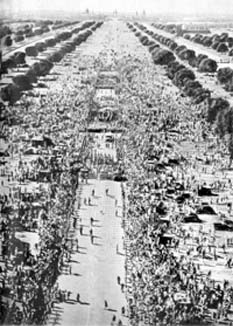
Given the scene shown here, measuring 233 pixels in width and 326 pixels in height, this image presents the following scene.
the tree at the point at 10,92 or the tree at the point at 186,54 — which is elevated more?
the tree at the point at 186,54

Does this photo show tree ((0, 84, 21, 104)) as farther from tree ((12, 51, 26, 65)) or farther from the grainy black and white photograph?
tree ((12, 51, 26, 65))

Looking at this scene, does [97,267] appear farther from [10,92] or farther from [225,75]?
[225,75]

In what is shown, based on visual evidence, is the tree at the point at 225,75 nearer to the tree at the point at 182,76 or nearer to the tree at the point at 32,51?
the tree at the point at 182,76

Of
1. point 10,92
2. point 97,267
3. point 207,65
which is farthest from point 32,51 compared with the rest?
point 97,267

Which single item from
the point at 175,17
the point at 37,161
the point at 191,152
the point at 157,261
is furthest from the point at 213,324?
the point at 175,17

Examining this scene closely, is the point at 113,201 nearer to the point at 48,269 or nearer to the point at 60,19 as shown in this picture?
the point at 48,269

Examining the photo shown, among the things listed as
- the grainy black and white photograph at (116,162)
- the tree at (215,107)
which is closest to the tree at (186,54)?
the grainy black and white photograph at (116,162)

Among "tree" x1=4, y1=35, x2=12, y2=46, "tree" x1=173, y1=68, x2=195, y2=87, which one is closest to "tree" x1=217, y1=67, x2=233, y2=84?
"tree" x1=173, y1=68, x2=195, y2=87
